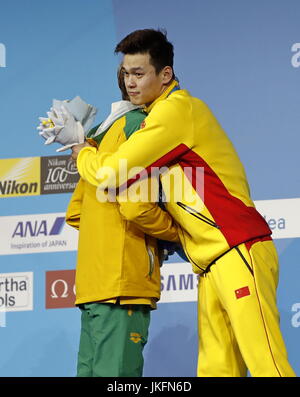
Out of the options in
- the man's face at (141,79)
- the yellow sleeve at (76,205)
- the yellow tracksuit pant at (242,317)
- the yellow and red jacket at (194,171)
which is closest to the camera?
the yellow tracksuit pant at (242,317)

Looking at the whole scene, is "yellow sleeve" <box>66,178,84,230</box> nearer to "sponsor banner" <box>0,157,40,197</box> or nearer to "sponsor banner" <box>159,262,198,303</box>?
"sponsor banner" <box>159,262,198,303</box>

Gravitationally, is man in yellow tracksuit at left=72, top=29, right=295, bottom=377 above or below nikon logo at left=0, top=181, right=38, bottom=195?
below

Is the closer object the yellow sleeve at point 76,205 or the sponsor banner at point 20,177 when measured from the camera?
the yellow sleeve at point 76,205

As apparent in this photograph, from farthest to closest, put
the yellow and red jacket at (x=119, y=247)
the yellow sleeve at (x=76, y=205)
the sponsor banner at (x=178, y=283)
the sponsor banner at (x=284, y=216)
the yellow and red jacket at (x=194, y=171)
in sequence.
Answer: the sponsor banner at (x=178, y=283), the sponsor banner at (x=284, y=216), the yellow sleeve at (x=76, y=205), the yellow and red jacket at (x=119, y=247), the yellow and red jacket at (x=194, y=171)

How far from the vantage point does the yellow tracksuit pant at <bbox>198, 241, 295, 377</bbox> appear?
242 cm

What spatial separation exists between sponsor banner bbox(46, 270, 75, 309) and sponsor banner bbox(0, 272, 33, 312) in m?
0.09

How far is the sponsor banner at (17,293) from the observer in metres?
3.94

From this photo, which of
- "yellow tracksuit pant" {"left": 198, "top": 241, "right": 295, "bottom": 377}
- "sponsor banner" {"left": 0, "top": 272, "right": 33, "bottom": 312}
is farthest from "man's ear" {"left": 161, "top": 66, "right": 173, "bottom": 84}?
"sponsor banner" {"left": 0, "top": 272, "right": 33, "bottom": 312}

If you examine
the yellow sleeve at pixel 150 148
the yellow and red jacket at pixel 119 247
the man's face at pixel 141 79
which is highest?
the man's face at pixel 141 79

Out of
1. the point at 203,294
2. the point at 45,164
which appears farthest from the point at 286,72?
the point at 203,294

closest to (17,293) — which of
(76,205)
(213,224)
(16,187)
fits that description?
(16,187)

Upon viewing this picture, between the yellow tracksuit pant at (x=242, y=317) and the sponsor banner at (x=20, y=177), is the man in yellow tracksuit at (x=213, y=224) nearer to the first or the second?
the yellow tracksuit pant at (x=242, y=317)

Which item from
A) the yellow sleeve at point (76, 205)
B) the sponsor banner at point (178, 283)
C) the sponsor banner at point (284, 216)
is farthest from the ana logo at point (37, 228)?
the yellow sleeve at point (76, 205)
